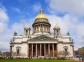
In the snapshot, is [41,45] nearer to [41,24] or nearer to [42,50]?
[42,50]

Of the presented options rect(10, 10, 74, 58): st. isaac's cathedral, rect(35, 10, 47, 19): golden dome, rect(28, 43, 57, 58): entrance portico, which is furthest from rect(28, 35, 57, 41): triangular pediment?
rect(35, 10, 47, 19): golden dome

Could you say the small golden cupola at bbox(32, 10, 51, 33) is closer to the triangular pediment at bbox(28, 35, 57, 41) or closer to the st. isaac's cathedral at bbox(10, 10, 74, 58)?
the st. isaac's cathedral at bbox(10, 10, 74, 58)

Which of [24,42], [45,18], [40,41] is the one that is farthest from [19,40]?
[45,18]

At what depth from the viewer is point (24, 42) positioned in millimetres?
110062

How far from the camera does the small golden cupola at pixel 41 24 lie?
118 m

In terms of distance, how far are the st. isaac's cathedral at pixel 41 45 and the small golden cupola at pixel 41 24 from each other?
1.89m

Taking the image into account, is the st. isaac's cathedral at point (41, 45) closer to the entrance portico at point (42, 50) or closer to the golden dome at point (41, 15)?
the entrance portico at point (42, 50)

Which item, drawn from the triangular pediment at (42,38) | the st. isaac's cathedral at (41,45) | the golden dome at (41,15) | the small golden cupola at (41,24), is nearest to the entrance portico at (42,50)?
the st. isaac's cathedral at (41,45)

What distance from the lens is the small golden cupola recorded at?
118m

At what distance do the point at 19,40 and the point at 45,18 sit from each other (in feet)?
62.2

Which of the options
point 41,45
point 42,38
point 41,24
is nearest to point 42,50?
point 41,45

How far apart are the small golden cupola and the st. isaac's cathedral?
1.89m

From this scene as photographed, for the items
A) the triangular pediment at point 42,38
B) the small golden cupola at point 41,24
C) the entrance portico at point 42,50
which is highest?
the small golden cupola at point 41,24

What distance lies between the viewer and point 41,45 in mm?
110250
